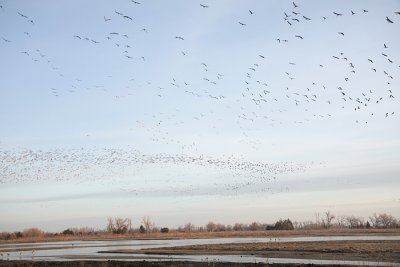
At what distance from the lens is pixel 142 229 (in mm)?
151000

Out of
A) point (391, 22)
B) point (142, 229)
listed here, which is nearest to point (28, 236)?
point (142, 229)

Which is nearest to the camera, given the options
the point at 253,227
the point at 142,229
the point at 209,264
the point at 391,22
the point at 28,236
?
the point at 391,22

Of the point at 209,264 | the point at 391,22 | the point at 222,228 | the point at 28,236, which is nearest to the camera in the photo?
the point at 391,22

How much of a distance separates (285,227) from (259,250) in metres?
96.9

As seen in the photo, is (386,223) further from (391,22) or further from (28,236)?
(391,22)

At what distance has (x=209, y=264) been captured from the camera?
32.8 meters

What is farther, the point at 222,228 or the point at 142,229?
the point at 222,228

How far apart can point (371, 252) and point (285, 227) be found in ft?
340

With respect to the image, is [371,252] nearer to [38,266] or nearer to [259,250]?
[259,250]

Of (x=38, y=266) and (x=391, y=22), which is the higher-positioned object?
(x=391, y=22)

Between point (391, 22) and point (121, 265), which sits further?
point (121, 265)

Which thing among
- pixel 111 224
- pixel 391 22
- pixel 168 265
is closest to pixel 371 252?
pixel 168 265

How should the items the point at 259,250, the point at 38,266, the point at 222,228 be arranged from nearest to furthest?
the point at 38,266
the point at 259,250
the point at 222,228

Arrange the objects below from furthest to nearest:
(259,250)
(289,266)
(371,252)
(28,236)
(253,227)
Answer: (253,227)
(28,236)
(259,250)
(371,252)
(289,266)
